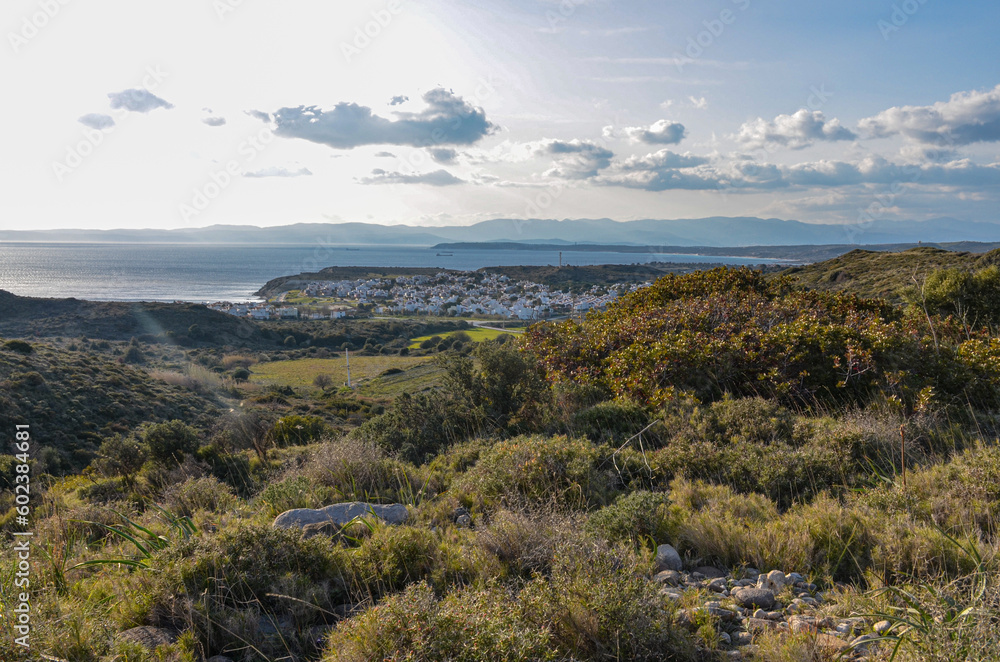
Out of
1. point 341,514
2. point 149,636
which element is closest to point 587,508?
point 341,514

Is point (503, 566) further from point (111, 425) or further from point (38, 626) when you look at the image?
point (111, 425)

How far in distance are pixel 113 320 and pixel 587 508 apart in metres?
62.0

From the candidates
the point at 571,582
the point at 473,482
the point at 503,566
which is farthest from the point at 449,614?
the point at 473,482

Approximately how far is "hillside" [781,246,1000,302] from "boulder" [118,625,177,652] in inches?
1070

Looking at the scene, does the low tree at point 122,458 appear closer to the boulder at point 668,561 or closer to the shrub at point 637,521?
the shrub at point 637,521

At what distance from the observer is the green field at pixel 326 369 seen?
3566cm

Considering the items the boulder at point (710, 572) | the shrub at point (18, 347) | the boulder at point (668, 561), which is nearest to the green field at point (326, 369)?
the shrub at point (18, 347)

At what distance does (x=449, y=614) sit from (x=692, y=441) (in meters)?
3.80

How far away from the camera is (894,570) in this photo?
290cm

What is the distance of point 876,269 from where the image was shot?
36.5 m

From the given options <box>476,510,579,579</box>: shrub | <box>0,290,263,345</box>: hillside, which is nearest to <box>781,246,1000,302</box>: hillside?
<box>476,510,579,579</box>: shrub

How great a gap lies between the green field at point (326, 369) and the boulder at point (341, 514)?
3101cm

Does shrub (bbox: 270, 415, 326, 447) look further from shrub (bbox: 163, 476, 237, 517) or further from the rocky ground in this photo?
the rocky ground

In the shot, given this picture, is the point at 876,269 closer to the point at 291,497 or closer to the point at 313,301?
the point at 291,497
